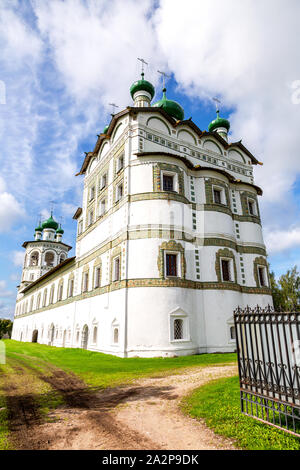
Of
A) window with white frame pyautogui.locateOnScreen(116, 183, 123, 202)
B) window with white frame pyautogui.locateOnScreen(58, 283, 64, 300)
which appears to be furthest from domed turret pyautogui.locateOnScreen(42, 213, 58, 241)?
window with white frame pyautogui.locateOnScreen(116, 183, 123, 202)

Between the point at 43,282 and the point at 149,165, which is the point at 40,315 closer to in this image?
the point at 43,282

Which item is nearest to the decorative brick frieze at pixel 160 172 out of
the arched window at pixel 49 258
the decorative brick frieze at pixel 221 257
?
the decorative brick frieze at pixel 221 257

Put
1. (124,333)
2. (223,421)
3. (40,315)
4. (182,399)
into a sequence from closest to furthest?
1. (223,421)
2. (182,399)
3. (124,333)
4. (40,315)

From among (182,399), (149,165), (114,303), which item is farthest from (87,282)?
(182,399)

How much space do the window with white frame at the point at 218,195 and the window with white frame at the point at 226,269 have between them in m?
3.95

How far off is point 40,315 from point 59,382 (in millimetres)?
27167

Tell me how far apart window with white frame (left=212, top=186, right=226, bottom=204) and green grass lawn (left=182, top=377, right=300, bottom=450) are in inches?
532

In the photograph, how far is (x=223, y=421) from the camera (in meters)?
4.97

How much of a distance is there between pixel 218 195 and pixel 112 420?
16273mm

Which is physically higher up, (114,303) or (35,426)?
(114,303)

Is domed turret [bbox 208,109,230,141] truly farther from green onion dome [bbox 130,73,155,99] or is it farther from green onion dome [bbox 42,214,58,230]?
green onion dome [bbox 42,214,58,230]

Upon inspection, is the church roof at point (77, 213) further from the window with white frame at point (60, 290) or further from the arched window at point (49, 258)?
the arched window at point (49, 258)

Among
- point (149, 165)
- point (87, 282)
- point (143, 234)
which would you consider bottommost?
point (87, 282)
